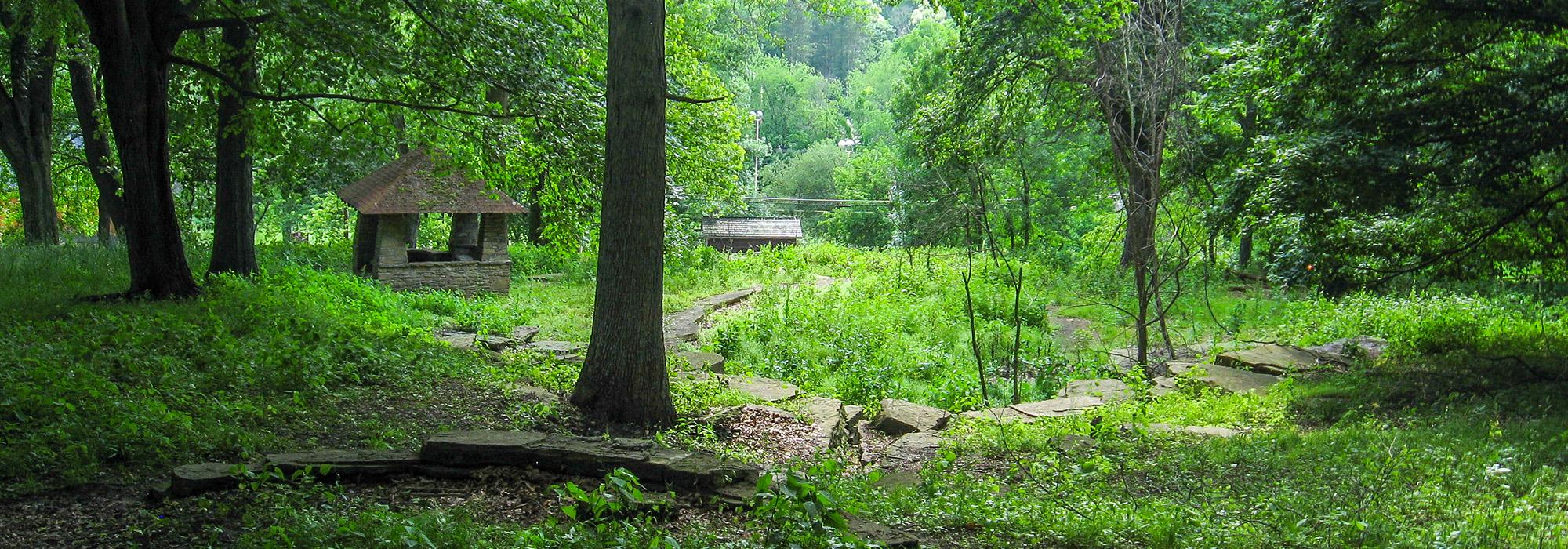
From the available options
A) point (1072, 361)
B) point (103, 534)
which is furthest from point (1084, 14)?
point (103, 534)

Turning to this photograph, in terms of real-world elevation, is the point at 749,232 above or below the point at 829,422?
above

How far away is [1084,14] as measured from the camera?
32.6 ft

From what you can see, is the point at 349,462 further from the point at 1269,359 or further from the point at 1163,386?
the point at 1269,359

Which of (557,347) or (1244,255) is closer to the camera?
(557,347)

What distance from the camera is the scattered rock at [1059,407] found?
28.7ft

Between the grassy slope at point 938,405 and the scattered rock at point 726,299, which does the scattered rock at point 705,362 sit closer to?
the grassy slope at point 938,405

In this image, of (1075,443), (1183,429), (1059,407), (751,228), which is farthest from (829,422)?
(751,228)

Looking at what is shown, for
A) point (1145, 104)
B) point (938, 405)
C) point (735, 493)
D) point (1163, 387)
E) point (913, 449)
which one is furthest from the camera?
point (1145, 104)

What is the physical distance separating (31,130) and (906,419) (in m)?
16.9

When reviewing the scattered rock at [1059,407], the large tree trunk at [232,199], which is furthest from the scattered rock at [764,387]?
the large tree trunk at [232,199]

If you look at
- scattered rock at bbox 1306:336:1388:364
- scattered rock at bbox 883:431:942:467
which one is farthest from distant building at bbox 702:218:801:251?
scattered rock at bbox 883:431:942:467

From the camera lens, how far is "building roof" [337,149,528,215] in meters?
14.6

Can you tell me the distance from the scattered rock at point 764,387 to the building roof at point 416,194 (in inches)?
239

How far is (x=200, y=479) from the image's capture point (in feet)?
15.7
